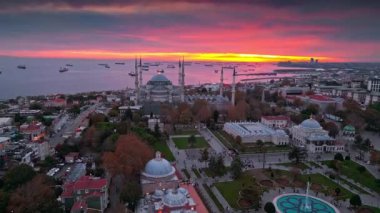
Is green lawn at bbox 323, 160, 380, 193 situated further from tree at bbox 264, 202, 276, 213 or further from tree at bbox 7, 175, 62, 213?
tree at bbox 7, 175, 62, 213

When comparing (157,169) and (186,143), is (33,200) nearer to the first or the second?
(157,169)

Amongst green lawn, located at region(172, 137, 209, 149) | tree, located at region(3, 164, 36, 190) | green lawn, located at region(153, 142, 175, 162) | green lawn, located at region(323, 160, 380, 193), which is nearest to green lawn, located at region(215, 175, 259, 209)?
green lawn, located at region(153, 142, 175, 162)

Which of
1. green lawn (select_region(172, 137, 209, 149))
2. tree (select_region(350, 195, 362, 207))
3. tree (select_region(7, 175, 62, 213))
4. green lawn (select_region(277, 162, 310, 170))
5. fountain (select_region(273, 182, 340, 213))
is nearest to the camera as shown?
tree (select_region(7, 175, 62, 213))

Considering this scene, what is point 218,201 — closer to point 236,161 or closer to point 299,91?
point 236,161

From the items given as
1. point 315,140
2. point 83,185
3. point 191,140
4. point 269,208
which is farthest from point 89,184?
point 315,140

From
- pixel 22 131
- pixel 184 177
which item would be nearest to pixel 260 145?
pixel 184 177

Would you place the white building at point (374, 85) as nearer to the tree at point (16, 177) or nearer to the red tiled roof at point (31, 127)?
the red tiled roof at point (31, 127)
